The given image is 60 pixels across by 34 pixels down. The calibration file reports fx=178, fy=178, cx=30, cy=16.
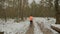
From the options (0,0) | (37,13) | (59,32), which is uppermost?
(0,0)

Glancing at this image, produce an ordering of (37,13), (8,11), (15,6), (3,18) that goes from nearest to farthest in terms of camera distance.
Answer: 1. (3,18)
2. (8,11)
3. (15,6)
4. (37,13)

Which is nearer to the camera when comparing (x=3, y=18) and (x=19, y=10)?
(x=3, y=18)

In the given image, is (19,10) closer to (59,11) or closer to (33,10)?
(33,10)

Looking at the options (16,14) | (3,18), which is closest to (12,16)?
(16,14)

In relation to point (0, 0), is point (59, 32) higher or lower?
lower

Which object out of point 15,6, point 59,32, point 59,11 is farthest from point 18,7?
point 59,32

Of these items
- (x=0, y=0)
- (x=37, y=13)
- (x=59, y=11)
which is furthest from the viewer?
(x=37, y=13)

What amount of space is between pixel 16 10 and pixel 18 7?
1020 mm

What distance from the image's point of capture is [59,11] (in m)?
22.8

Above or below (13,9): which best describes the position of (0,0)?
above

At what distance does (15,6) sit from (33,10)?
17.3m

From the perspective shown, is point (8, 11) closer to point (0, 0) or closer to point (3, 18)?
point (3, 18)

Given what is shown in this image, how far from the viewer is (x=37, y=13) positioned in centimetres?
6322

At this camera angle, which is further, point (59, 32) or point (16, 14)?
point (16, 14)
